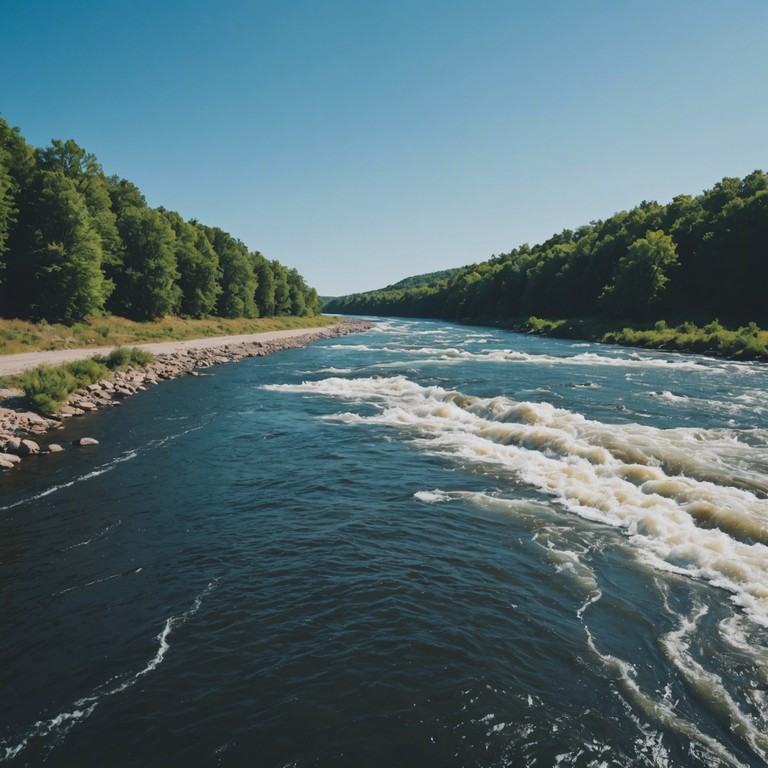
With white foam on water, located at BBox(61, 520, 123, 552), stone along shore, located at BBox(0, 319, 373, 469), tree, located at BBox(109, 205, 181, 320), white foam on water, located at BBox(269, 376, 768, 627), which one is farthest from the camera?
tree, located at BBox(109, 205, 181, 320)

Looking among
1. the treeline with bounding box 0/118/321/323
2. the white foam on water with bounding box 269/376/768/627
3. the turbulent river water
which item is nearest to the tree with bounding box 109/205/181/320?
the treeline with bounding box 0/118/321/323

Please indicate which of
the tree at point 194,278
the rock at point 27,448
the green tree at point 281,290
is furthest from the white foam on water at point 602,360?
the green tree at point 281,290

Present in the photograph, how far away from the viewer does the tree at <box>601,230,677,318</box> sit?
229 ft

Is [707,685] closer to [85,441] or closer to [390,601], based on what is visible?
[390,601]

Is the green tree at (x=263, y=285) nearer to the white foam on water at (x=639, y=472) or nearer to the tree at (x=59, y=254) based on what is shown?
the tree at (x=59, y=254)

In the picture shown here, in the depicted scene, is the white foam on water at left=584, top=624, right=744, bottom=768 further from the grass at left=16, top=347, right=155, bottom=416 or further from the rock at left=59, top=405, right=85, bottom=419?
the rock at left=59, top=405, right=85, bottom=419

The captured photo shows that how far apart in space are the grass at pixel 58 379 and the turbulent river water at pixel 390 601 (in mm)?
3693

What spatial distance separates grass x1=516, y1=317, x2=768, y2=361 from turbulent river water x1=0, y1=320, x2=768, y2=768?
34.6m

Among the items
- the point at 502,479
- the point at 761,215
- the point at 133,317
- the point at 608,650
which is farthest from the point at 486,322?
the point at 608,650

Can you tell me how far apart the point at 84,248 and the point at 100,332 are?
756cm

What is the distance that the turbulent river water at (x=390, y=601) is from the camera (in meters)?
6.05

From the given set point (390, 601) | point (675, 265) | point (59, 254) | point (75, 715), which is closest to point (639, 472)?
point (390, 601)

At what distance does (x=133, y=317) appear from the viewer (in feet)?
189

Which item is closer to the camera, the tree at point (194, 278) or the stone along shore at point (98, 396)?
the stone along shore at point (98, 396)
